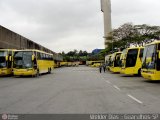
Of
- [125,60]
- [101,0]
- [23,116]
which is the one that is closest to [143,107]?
[23,116]

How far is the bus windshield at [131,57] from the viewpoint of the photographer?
33.5 metres

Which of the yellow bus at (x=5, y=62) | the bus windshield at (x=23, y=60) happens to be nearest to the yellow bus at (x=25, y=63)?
the bus windshield at (x=23, y=60)

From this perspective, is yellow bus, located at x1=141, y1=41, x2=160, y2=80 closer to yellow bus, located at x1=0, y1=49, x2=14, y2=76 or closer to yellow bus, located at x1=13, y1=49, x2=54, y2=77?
yellow bus, located at x1=13, y1=49, x2=54, y2=77

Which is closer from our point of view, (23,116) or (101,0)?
(23,116)

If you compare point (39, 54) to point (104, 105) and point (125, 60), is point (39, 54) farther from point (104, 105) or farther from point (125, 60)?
point (104, 105)

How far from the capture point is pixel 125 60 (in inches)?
1332

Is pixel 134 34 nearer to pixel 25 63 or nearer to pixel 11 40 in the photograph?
pixel 11 40

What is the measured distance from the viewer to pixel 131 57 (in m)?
33.8

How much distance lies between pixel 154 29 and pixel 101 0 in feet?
133

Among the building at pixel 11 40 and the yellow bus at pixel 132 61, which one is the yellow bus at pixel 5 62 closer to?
the building at pixel 11 40

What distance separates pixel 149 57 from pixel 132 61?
1004 centimetres

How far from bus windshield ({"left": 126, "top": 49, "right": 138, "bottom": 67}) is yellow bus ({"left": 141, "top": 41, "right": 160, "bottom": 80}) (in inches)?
351

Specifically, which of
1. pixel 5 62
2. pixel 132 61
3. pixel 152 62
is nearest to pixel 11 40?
pixel 5 62

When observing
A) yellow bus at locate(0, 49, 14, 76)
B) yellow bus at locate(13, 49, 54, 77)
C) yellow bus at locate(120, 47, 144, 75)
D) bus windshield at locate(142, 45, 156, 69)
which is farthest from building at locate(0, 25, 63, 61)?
bus windshield at locate(142, 45, 156, 69)
